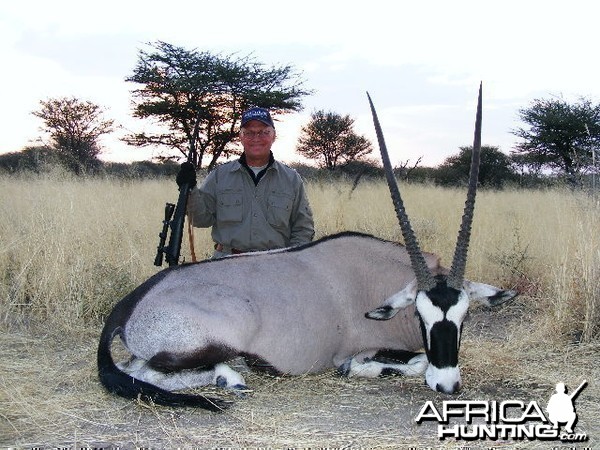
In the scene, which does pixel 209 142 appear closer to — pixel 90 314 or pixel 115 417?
pixel 90 314

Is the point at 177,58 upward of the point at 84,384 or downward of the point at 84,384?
upward

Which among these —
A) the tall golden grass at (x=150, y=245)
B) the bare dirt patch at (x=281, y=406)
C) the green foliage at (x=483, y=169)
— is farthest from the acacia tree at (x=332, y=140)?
the bare dirt patch at (x=281, y=406)

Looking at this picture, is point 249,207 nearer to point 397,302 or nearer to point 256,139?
point 256,139

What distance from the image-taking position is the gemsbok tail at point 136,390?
134 inches

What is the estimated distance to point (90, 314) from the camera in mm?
5566

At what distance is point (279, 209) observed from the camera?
18.5 ft

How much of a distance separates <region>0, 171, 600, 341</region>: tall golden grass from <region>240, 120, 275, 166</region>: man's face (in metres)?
1.47

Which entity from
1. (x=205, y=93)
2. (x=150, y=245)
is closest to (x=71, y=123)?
(x=205, y=93)

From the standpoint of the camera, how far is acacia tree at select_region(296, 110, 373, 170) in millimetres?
26031

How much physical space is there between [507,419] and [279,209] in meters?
2.73

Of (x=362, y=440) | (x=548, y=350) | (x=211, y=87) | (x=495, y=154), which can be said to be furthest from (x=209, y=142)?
(x=362, y=440)

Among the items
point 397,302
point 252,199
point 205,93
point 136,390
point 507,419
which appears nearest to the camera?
point 507,419

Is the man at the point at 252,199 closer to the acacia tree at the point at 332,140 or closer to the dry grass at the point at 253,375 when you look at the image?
the dry grass at the point at 253,375

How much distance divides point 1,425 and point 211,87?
16174 mm
